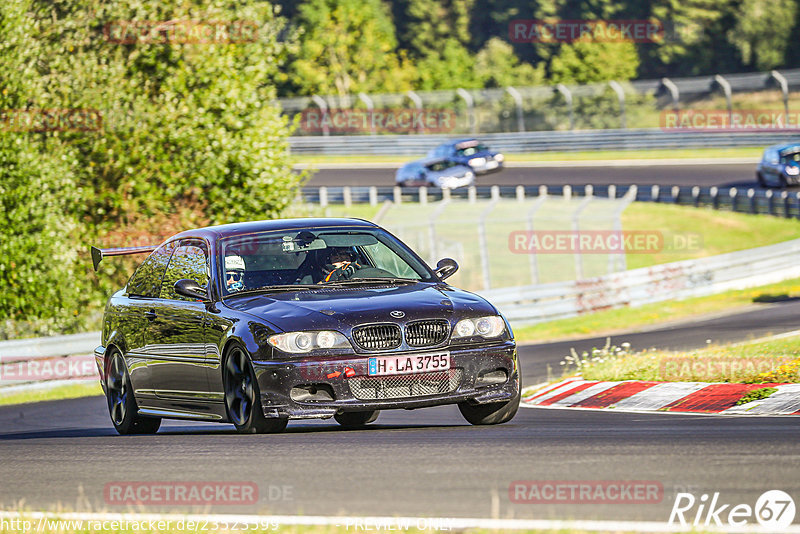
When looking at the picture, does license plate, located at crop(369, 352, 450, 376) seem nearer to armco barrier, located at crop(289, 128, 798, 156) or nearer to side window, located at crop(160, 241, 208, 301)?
side window, located at crop(160, 241, 208, 301)

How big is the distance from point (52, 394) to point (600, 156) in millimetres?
38552

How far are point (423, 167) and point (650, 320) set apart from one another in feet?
74.4

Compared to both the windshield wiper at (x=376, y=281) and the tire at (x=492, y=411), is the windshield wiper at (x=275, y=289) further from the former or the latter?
the tire at (x=492, y=411)

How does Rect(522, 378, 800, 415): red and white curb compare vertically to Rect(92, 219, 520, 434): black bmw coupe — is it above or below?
below

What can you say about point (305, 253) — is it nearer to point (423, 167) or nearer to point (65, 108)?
point (65, 108)

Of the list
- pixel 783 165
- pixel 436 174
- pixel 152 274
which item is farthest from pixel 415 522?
pixel 436 174

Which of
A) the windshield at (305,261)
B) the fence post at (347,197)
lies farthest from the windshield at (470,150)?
the windshield at (305,261)

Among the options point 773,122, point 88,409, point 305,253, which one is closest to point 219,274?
point 305,253

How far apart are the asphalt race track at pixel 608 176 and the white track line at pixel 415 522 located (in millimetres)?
41122

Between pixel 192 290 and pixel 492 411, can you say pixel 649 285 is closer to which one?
pixel 492 411

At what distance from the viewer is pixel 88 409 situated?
1540cm

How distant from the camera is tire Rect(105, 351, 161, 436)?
10.4 meters

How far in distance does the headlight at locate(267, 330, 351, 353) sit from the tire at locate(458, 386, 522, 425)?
1.14 m

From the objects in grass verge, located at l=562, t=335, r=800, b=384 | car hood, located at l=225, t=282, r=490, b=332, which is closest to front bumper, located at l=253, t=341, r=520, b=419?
car hood, located at l=225, t=282, r=490, b=332
